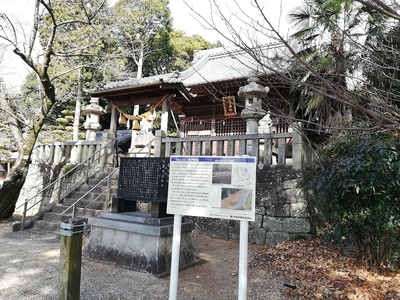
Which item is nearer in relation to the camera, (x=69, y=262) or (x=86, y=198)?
(x=69, y=262)

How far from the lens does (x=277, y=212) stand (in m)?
5.47

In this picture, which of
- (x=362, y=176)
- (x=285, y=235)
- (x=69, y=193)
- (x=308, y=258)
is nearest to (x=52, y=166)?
(x=69, y=193)

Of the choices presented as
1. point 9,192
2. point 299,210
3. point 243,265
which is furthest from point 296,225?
point 9,192

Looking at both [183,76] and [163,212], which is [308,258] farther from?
[183,76]

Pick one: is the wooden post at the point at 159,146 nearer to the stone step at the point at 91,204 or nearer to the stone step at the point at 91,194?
the stone step at the point at 91,194

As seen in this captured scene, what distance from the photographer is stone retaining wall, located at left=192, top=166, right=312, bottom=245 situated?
17.2 feet

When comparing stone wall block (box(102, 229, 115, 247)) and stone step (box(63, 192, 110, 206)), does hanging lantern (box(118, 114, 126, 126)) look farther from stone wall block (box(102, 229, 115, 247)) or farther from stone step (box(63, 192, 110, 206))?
stone wall block (box(102, 229, 115, 247))

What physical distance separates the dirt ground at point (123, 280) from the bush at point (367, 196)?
123 cm

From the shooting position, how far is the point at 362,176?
362 centimetres

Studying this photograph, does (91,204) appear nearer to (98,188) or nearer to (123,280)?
(98,188)

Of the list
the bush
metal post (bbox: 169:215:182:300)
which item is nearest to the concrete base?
metal post (bbox: 169:215:182:300)

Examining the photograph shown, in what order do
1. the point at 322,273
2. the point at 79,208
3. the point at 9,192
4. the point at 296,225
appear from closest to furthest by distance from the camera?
the point at 322,273 → the point at 296,225 → the point at 79,208 → the point at 9,192

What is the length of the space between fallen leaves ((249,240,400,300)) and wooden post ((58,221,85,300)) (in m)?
2.35

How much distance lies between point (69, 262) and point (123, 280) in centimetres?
117
